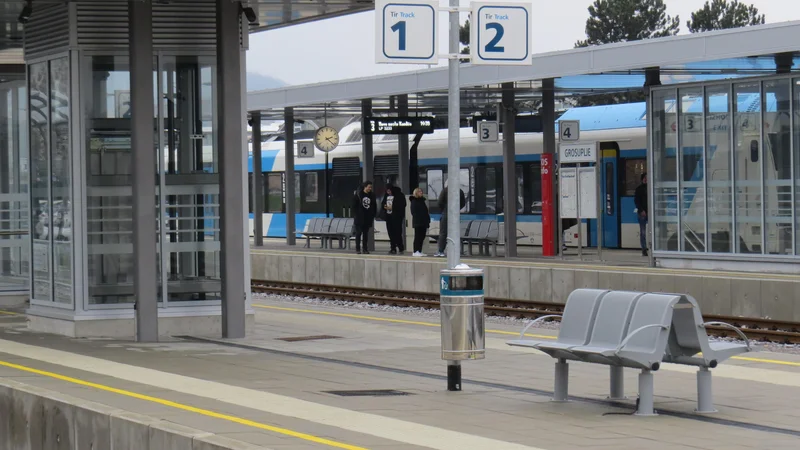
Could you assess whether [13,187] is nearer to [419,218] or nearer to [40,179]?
[40,179]

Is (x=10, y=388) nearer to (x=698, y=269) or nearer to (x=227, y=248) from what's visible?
(x=227, y=248)

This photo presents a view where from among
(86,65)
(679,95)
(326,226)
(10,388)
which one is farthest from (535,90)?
(10,388)

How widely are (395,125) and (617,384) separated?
19.1m

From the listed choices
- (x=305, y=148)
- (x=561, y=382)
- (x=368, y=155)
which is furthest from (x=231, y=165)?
(x=305, y=148)

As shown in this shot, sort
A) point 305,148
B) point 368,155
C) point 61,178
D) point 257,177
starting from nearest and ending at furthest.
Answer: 1. point 61,178
2. point 368,155
3. point 305,148
4. point 257,177

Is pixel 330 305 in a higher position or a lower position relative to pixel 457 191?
lower

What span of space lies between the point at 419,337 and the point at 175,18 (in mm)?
4643

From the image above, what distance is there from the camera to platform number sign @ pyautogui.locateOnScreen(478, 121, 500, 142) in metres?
27.4

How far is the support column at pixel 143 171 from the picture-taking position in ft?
47.5

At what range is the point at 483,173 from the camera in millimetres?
34250

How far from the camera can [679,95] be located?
22.0m

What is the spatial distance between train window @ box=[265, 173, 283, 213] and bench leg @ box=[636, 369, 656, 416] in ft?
113

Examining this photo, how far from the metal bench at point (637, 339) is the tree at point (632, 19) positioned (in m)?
78.4

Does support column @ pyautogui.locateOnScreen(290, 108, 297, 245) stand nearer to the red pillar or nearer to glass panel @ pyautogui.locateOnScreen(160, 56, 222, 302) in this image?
the red pillar
